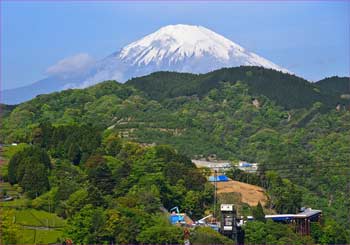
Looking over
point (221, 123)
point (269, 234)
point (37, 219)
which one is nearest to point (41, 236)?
point (37, 219)

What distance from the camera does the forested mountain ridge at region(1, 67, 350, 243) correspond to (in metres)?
39.2

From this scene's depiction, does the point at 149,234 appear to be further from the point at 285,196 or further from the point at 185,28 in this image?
the point at 185,28

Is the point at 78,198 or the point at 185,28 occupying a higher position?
the point at 185,28

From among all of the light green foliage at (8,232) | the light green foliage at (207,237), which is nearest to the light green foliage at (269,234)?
the light green foliage at (207,237)

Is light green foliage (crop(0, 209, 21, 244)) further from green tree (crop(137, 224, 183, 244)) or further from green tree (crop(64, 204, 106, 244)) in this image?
green tree (crop(137, 224, 183, 244))

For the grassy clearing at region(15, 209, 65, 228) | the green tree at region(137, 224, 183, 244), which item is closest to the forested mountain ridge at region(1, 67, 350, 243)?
the grassy clearing at region(15, 209, 65, 228)

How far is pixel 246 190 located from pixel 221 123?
2559 cm

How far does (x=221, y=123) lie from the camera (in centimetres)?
6019

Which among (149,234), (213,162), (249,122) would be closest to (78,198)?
(149,234)

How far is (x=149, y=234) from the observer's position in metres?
23.4

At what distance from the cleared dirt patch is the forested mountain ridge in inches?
23.0

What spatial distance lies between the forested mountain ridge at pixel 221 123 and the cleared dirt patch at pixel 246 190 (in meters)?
0.58

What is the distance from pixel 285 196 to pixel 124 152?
745cm

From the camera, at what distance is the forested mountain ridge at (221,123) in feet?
129
